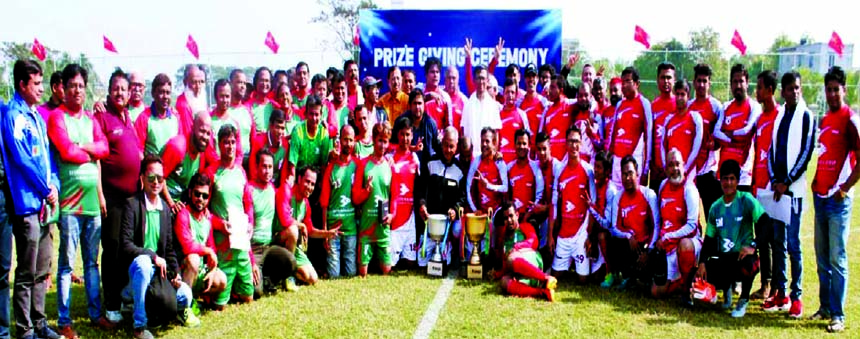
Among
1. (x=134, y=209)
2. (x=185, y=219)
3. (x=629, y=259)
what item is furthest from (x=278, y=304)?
(x=629, y=259)

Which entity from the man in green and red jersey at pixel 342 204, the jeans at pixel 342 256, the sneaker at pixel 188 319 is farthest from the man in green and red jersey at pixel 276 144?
the sneaker at pixel 188 319

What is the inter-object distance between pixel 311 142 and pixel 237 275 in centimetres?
174

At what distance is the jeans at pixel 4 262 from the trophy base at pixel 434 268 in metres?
3.89

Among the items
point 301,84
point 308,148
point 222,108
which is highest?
point 301,84

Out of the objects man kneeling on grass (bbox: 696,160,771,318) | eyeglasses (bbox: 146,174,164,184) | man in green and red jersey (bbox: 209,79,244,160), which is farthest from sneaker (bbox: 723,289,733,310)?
eyeglasses (bbox: 146,174,164,184)

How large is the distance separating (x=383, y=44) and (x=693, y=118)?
482cm

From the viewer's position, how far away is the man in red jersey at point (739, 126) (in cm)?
701

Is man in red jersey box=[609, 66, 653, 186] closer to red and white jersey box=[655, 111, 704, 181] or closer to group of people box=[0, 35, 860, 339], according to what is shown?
group of people box=[0, 35, 860, 339]

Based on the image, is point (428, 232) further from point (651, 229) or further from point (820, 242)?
point (820, 242)

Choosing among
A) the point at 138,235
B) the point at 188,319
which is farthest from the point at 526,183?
the point at 138,235

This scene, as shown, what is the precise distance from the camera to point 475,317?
19.4 feet

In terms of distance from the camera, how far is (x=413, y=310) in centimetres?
611

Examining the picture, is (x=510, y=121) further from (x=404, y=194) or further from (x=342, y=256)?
(x=342, y=256)

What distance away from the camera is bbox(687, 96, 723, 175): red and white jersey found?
7297 mm
